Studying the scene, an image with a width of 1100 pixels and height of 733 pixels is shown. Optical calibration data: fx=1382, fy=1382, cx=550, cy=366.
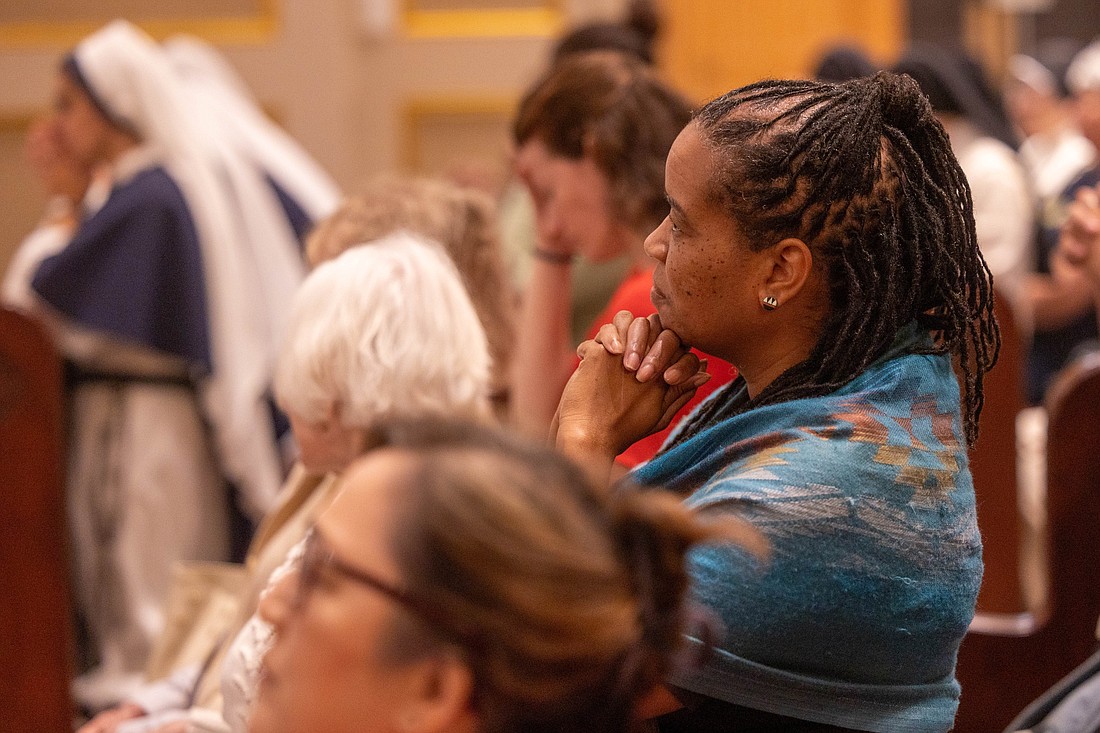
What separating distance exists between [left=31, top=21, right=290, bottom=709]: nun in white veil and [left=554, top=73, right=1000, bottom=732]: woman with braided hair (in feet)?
7.29

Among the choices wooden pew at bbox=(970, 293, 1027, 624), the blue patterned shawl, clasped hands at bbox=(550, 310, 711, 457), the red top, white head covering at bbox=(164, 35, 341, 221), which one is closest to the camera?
the blue patterned shawl

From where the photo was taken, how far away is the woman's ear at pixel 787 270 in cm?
127

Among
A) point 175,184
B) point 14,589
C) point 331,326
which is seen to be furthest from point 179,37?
point 331,326

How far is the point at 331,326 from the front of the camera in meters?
1.82

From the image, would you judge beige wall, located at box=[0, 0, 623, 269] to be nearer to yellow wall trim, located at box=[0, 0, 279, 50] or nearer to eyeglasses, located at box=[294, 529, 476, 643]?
yellow wall trim, located at box=[0, 0, 279, 50]

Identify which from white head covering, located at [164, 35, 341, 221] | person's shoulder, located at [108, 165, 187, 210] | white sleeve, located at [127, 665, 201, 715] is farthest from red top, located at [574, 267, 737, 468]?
white head covering, located at [164, 35, 341, 221]

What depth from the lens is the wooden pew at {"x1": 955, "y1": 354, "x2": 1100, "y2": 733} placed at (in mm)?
2170

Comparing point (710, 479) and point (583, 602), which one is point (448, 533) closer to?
point (583, 602)

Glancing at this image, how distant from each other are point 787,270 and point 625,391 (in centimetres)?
25

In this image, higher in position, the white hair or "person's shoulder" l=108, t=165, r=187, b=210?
the white hair

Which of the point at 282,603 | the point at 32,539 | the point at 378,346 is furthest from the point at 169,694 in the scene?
the point at 282,603

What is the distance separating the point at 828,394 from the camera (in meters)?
1.27

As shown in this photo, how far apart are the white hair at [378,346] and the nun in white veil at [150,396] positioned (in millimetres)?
1620

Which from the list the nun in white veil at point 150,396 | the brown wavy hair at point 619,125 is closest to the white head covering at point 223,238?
the nun in white veil at point 150,396
